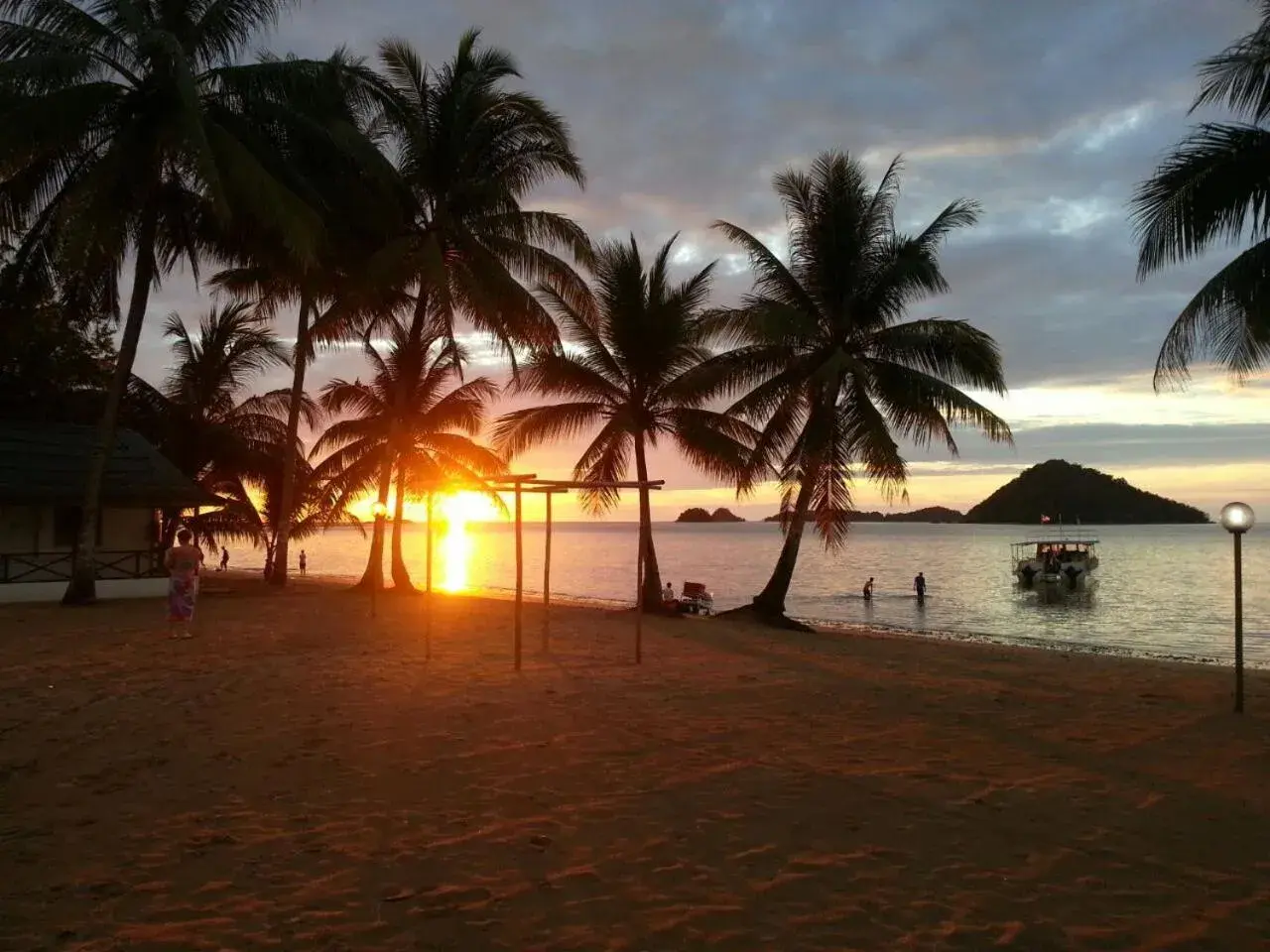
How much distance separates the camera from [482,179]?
63.7 feet

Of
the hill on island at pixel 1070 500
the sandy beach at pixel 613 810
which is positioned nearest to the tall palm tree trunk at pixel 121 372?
the sandy beach at pixel 613 810

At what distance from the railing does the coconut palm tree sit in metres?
8.82

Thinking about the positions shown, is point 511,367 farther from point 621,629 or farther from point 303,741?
point 303,741

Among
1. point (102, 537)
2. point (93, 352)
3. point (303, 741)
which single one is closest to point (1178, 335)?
point (303, 741)

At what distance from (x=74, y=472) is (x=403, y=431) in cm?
713

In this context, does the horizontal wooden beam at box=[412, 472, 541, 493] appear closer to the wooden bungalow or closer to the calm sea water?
the wooden bungalow

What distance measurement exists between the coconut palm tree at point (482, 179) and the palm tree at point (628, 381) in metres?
0.84

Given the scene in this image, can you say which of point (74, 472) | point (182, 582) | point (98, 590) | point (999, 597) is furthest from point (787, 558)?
point (999, 597)

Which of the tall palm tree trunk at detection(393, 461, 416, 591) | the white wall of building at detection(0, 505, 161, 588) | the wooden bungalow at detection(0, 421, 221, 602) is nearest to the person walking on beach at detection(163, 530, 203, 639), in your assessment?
the wooden bungalow at detection(0, 421, 221, 602)

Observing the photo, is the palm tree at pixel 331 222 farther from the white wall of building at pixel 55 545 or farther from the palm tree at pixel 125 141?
the white wall of building at pixel 55 545

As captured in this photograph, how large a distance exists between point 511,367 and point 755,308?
533cm

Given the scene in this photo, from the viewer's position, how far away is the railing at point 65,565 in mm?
18156

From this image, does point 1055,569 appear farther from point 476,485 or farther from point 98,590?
point 98,590

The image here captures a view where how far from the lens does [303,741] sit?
6816mm
